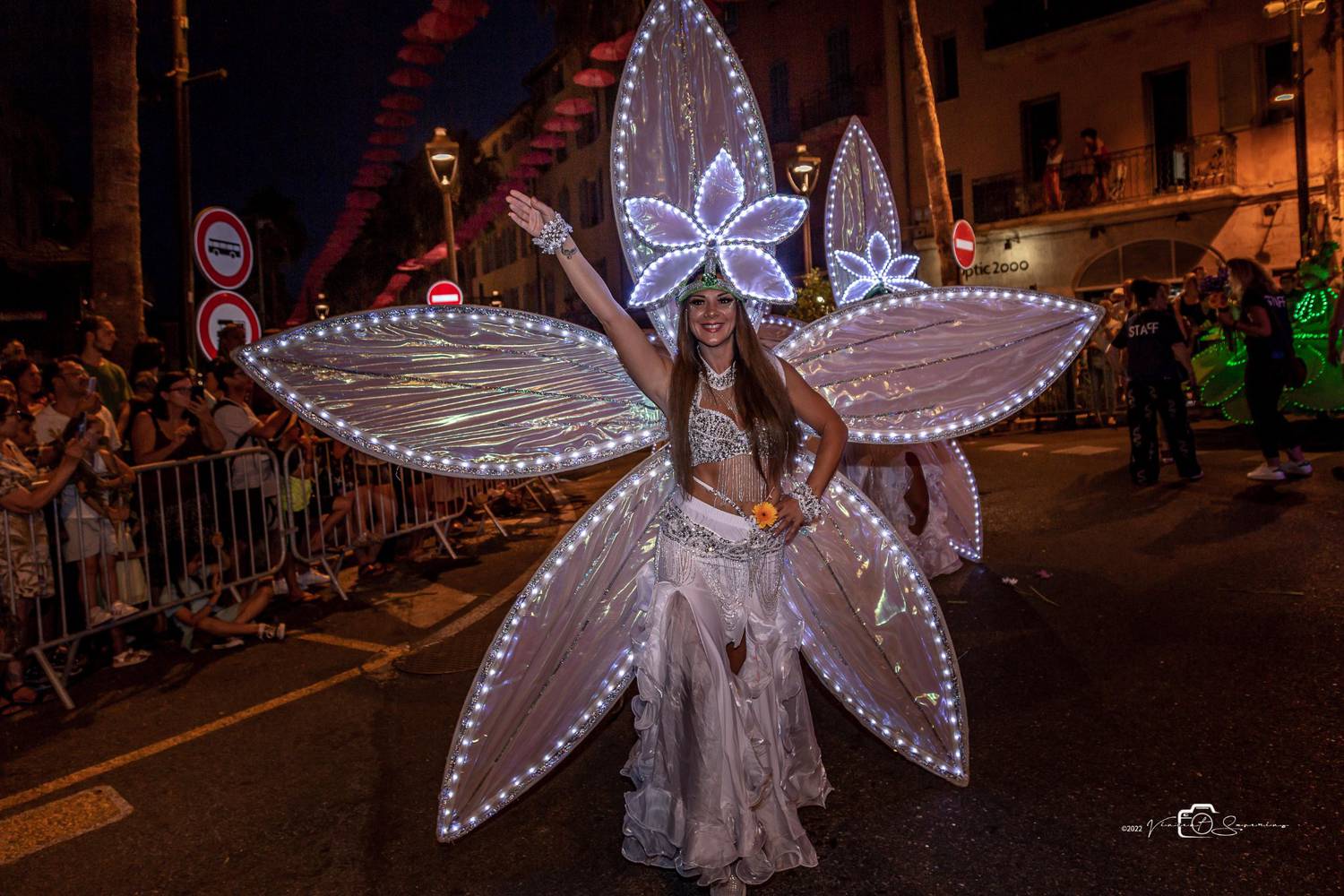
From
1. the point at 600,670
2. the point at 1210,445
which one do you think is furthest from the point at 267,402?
the point at 1210,445

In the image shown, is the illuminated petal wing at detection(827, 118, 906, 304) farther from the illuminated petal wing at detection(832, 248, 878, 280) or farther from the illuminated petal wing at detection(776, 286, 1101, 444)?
the illuminated petal wing at detection(776, 286, 1101, 444)

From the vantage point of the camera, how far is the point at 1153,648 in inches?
181

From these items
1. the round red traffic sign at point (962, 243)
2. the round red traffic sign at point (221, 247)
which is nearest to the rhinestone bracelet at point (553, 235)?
the round red traffic sign at point (221, 247)

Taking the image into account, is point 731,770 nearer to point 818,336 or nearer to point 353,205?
point 818,336

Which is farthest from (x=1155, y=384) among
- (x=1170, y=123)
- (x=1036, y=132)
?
(x=1036, y=132)

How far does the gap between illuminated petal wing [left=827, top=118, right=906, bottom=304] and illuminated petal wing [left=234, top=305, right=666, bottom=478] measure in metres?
2.46

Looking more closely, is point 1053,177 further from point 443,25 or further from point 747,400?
point 747,400

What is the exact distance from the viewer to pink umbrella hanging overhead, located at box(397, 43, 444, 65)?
38.5ft

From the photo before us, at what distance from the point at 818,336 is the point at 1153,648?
2640 millimetres

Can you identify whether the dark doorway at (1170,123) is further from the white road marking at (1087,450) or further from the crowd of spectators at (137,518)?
the crowd of spectators at (137,518)

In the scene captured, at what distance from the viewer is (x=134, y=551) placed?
19.1 feet

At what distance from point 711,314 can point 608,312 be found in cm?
35

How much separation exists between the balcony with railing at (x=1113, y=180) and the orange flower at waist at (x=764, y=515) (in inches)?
861

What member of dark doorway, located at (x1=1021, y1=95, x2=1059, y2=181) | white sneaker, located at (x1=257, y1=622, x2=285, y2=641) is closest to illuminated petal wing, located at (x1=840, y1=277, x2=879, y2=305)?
white sneaker, located at (x1=257, y1=622, x2=285, y2=641)
